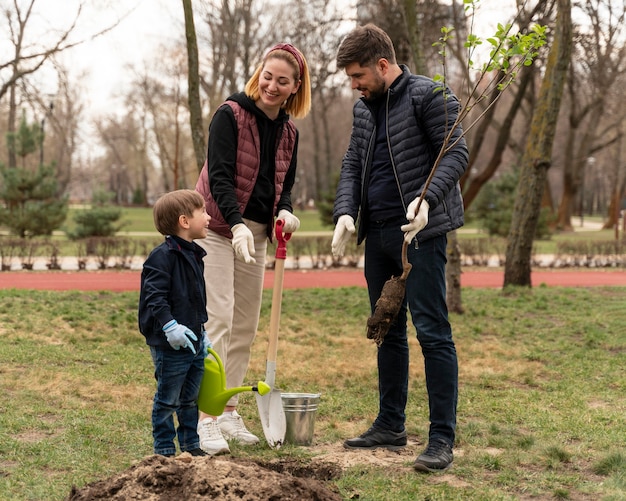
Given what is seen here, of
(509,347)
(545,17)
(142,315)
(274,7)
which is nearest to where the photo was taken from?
(142,315)

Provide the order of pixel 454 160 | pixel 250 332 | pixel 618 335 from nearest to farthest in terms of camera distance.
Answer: pixel 454 160, pixel 250 332, pixel 618 335

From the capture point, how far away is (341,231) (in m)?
3.81

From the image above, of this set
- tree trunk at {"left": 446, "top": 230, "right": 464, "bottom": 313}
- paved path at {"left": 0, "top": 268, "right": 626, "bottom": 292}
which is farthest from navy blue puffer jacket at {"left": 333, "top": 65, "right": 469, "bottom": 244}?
paved path at {"left": 0, "top": 268, "right": 626, "bottom": 292}

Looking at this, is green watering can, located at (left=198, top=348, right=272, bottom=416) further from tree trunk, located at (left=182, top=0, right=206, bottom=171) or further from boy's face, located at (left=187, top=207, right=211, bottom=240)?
tree trunk, located at (left=182, top=0, right=206, bottom=171)

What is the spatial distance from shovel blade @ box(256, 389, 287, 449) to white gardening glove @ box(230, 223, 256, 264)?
0.70 metres

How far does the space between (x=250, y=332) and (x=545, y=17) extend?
435 inches

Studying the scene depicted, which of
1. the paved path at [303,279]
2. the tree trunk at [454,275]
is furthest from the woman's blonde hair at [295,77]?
the paved path at [303,279]

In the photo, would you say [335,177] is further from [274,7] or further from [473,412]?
[473,412]

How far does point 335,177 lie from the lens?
27.3 meters

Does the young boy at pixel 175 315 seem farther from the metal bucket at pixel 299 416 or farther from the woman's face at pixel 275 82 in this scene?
the woman's face at pixel 275 82

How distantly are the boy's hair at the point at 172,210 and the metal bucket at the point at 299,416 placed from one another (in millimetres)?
1082

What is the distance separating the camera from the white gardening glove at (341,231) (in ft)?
12.4

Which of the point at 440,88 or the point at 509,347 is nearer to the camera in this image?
the point at 440,88

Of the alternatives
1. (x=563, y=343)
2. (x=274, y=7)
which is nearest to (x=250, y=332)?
(x=563, y=343)
